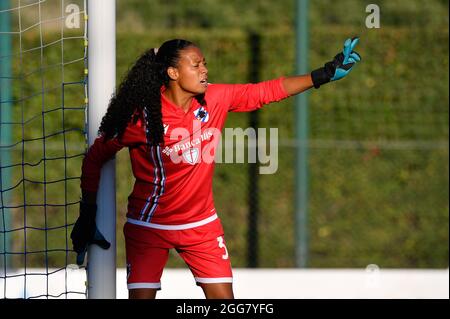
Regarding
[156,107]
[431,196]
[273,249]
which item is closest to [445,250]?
[431,196]

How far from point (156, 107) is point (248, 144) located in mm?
3685

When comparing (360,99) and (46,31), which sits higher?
(46,31)

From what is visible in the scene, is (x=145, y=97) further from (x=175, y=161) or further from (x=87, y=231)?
(x=87, y=231)

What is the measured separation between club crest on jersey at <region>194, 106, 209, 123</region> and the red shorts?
48cm

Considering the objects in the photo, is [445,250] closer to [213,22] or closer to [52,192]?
[213,22]

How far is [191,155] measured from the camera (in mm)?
4367

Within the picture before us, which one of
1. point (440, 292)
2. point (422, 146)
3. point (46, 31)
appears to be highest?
point (46, 31)

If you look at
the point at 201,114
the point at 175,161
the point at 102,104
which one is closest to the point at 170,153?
the point at 175,161

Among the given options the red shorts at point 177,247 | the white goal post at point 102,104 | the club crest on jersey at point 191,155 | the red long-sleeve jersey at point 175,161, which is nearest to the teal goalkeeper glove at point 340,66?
the red long-sleeve jersey at point 175,161

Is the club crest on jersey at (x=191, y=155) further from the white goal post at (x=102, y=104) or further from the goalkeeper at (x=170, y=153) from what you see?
the white goal post at (x=102, y=104)

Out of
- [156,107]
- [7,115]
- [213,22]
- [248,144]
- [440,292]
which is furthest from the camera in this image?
[213,22]

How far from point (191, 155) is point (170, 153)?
3.8 inches

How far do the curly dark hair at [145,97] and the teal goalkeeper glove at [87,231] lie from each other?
0.36 m

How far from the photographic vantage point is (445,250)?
27.3ft
